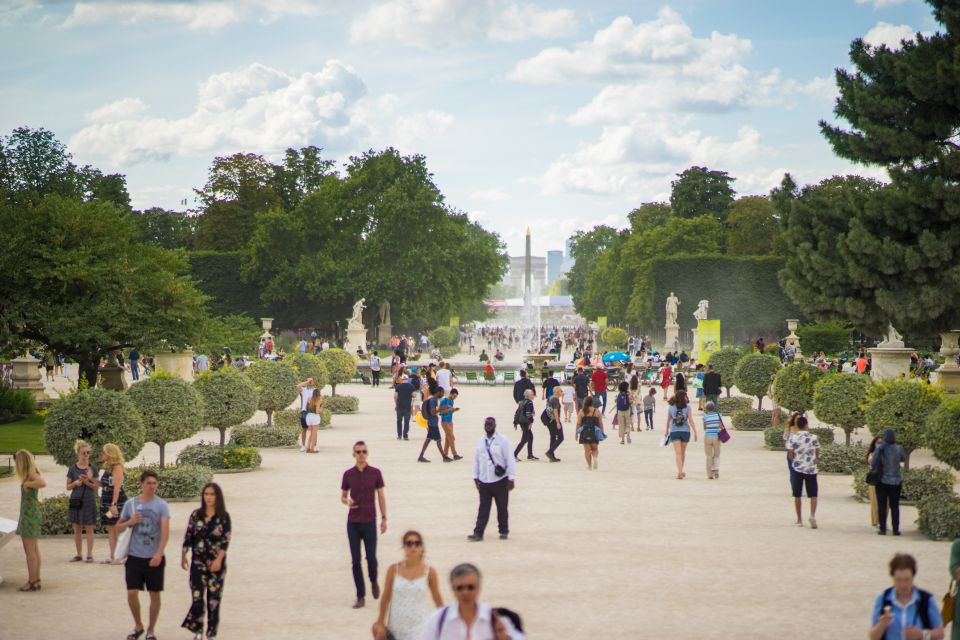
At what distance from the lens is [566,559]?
13.1 meters

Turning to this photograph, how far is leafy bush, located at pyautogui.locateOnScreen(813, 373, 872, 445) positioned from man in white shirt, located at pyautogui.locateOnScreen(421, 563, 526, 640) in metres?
Result: 16.8

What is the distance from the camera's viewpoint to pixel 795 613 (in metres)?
10.6

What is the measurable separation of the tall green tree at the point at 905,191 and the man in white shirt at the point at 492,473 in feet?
39.1

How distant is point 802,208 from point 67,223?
673 inches

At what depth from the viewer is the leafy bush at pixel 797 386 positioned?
2491 centimetres

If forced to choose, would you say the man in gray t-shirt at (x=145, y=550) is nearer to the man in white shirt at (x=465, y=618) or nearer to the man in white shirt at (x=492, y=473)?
the man in white shirt at (x=465, y=618)

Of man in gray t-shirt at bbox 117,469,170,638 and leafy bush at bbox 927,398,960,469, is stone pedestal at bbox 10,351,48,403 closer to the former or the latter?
leafy bush at bbox 927,398,960,469

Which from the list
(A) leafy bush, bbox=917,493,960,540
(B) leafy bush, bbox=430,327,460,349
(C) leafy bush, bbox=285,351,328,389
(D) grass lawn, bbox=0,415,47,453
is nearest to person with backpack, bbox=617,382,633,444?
(C) leafy bush, bbox=285,351,328,389

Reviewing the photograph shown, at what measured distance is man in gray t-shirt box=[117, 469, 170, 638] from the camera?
973cm

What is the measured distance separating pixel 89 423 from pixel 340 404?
19.5 metres

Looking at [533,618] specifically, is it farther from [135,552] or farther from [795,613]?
[135,552]

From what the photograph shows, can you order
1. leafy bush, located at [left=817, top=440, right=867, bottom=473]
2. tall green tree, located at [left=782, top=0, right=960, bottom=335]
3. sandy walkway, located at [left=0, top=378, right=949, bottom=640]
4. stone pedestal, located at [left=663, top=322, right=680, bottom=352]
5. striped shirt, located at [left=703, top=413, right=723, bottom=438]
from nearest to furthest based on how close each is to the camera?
sandy walkway, located at [left=0, top=378, right=949, bottom=640]
striped shirt, located at [left=703, top=413, right=723, bottom=438]
leafy bush, located at [left=817, top=440, right=867, bottom=473]
tall green tree, located at [left=782, top=0, right=960, bottom=335]
stone pedestal, located at [left=663, top=322, right=680, bottom=352]

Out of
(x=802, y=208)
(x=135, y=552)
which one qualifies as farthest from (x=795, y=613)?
(x=802, y=208)

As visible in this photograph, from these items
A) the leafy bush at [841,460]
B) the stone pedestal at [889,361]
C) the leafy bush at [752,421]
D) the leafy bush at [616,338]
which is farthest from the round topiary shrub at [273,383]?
the leafy bush at [616,338]
